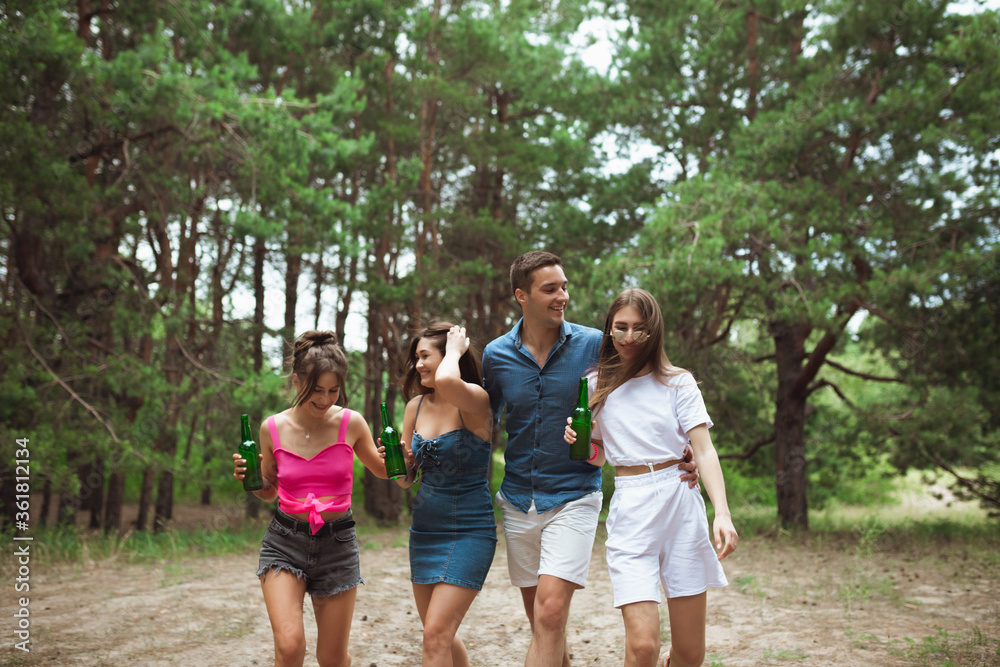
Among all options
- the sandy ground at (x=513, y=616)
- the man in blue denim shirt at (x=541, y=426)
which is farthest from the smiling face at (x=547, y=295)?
the sandy ground at (x=513, y=616)

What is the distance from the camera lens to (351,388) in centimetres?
1509

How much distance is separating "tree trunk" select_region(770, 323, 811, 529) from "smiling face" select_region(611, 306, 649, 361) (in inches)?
446

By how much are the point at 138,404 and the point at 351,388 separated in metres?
3.68

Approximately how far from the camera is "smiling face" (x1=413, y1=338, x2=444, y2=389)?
3961 mm

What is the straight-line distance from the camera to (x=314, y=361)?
389 centimetres

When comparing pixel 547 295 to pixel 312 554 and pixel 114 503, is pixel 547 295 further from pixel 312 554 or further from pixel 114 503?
pixel 114 503

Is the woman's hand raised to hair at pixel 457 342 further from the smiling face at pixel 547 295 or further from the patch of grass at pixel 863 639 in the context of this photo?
the patch of grass at pixel 863 639

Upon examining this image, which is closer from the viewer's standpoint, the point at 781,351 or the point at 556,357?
the point at 556,357

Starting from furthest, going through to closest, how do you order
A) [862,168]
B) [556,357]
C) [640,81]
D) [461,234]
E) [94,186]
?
[461,234] < [640,81] < [862,168] < [94,186] < [556,357]

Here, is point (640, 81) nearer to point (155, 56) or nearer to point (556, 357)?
point (155, 56)

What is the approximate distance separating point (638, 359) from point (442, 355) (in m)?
0.99

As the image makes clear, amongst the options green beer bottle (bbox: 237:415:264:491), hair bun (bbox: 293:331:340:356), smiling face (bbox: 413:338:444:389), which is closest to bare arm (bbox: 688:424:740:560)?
smiling face (bbox: 413:338:444:389)

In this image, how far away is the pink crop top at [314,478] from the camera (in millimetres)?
3873

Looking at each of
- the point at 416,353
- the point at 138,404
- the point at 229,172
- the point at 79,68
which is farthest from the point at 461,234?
the point at 416,353
